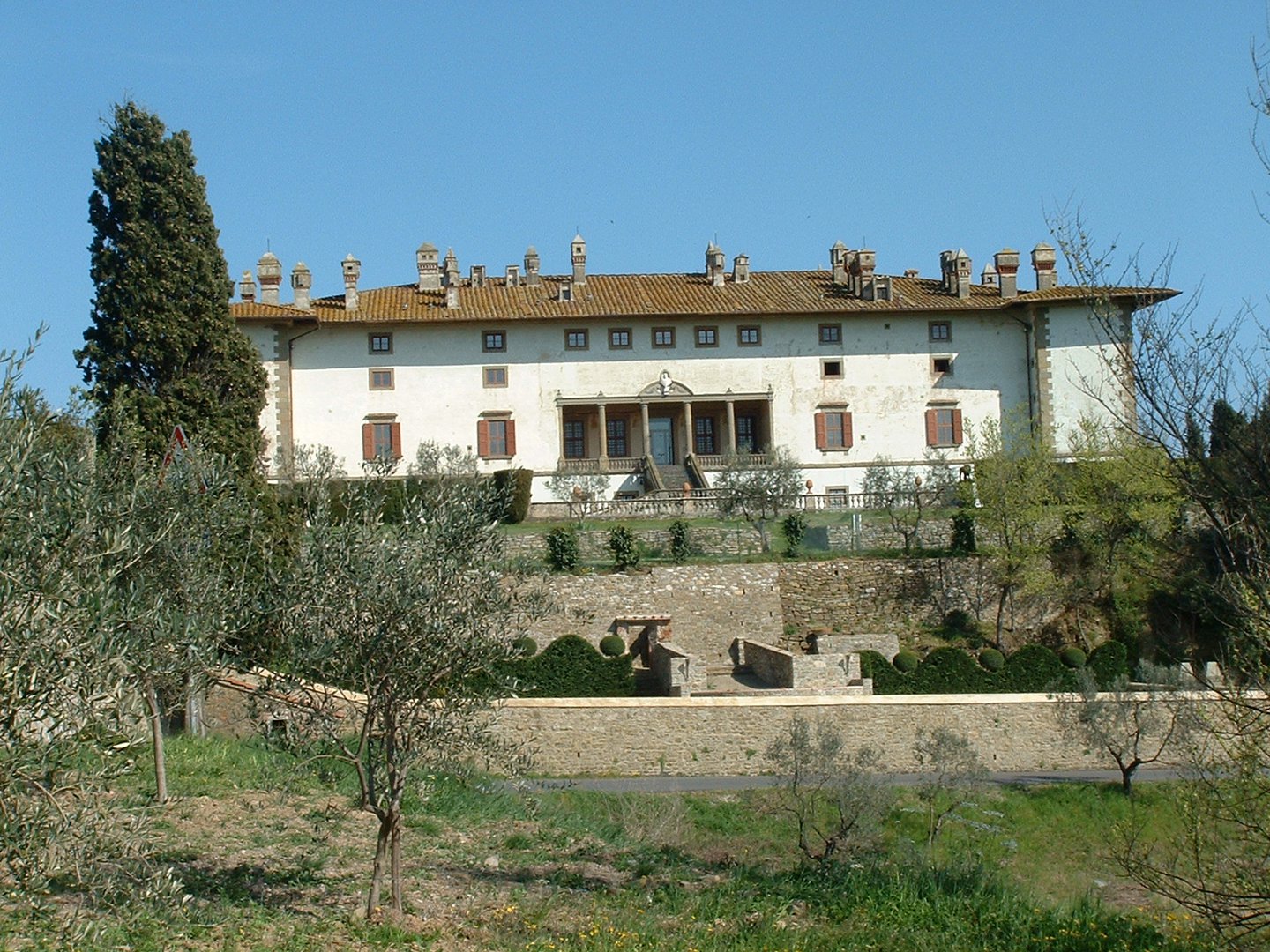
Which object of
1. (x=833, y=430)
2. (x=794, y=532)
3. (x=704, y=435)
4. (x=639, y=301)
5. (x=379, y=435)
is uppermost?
(x=639, y=301)

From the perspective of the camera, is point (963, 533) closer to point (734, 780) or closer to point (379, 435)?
point (734, 780)

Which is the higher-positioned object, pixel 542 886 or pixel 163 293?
pixel 163 293

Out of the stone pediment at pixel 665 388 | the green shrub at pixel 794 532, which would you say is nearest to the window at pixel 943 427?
the stone pediment at pixel 665 388

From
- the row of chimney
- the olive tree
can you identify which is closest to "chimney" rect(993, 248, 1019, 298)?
the row of chimney

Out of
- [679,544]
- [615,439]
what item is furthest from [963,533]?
[615,439]

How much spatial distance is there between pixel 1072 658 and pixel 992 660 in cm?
206

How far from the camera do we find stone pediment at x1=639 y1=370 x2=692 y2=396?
43.2 m

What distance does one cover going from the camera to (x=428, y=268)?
1783 inches

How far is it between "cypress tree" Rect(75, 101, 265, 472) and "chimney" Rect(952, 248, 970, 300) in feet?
88.2

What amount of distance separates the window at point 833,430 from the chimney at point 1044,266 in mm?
8131

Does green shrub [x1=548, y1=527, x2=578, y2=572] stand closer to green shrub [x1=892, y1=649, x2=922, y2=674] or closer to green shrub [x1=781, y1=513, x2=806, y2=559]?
green shrub [x1=781, y1=513, x2=806, y2=559]

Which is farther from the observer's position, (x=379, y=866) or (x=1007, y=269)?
(x=1007, y=269)

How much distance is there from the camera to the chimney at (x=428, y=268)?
1775 inches

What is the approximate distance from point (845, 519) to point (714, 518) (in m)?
3.42
